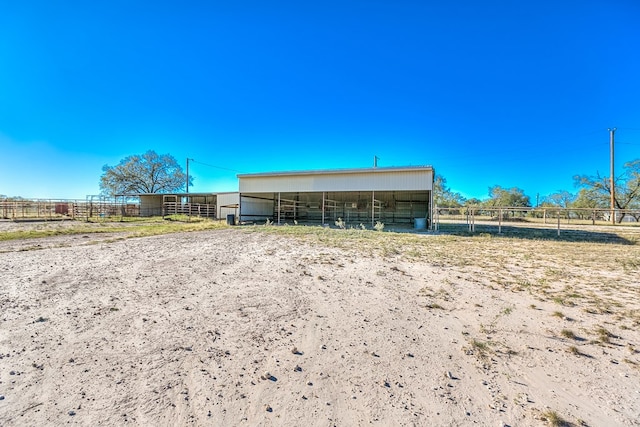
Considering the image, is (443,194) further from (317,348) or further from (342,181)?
(317,348)

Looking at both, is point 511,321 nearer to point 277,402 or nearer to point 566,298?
point 566,298

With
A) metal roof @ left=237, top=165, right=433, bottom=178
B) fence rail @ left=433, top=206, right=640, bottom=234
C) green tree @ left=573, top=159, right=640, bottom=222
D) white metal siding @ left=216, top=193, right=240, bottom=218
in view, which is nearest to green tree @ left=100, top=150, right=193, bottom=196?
white metal siding @ left=216, top=193, right=240, bottom=218

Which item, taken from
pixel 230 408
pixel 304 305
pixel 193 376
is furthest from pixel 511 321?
pixel 193 376

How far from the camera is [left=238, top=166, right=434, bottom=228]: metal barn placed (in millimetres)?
15062

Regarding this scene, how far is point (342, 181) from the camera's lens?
53.5ft

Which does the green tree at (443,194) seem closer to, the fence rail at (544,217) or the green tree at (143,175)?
the fence rail at (544,217)

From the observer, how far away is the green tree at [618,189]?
28.4 meters

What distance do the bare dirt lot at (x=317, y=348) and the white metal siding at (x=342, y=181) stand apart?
1009cm

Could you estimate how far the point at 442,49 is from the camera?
14.8 meters

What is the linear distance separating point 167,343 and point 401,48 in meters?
17.0

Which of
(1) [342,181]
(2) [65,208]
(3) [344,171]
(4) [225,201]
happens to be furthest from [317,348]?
(2) [65,208]

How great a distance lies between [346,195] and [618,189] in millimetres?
31567

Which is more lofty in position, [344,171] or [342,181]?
[344,171]

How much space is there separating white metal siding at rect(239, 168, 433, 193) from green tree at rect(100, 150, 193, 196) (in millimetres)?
27116
